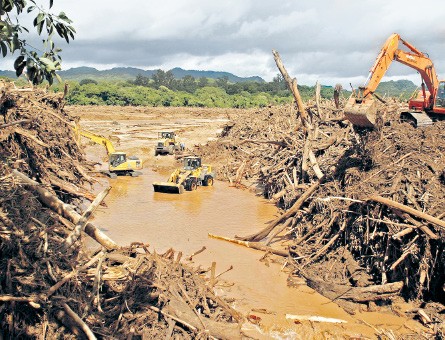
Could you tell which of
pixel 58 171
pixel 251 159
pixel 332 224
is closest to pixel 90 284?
pixel 58 171

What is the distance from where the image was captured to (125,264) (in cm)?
749

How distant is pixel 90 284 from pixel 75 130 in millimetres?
6426

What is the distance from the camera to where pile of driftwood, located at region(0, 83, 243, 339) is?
19.1 ft

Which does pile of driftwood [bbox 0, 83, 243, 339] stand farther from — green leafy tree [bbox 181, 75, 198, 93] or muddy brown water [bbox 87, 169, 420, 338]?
green leafy tree [bbox 181, 75, 198, 93]

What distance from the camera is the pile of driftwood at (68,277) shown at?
19.1 feet

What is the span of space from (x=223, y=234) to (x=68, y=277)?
9.76 metres

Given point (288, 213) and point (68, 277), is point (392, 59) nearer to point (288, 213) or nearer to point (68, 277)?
point (288, 213)

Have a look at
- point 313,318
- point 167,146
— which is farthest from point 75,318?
point 167,146

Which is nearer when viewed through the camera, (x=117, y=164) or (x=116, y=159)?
(x=117, y=164)

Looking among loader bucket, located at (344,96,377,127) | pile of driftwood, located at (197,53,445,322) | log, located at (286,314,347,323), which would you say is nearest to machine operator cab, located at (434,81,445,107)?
pile of driftwood, located at (197,53,445,322)

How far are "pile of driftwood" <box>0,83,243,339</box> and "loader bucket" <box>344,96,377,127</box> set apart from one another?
6.55 metres

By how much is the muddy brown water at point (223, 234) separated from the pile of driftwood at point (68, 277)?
6.22ft

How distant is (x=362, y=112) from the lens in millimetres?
11477

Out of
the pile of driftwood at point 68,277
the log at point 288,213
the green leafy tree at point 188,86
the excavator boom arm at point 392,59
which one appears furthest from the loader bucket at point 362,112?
the green leafy tree at point 188,86
